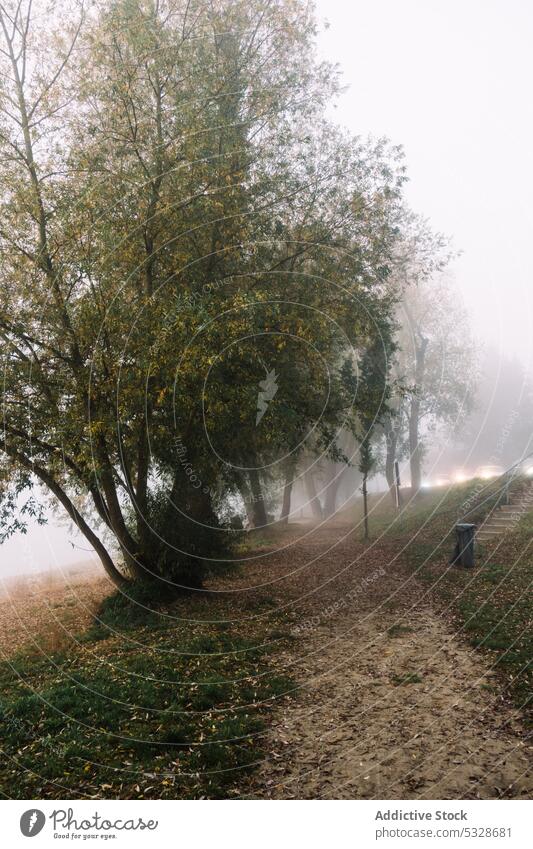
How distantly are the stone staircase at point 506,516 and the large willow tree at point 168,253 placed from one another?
8.59 metres

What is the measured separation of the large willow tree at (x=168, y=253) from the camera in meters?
13.6

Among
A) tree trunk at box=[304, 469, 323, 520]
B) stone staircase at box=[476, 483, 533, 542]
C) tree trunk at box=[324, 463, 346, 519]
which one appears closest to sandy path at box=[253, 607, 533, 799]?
stone staircase at box=[476, 483, 533, 542]

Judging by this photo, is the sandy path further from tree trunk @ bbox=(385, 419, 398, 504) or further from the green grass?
tree trunk @ bbox=(385, 419, 398, 504)

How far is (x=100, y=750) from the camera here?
8.14 meters

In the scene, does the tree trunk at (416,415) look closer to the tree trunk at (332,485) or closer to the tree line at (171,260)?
the tree trunk at (332,485)

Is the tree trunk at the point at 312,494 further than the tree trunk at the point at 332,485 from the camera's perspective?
No

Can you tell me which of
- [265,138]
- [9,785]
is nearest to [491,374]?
[265,138]

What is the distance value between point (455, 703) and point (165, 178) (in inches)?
524
